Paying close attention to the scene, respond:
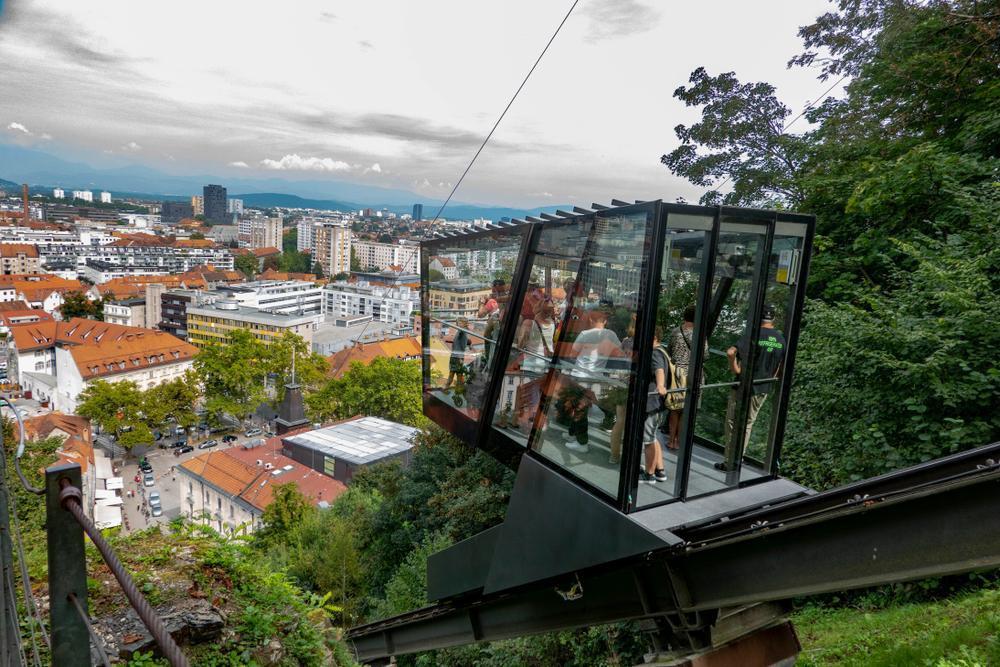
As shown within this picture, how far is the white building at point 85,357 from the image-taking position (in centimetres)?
5669

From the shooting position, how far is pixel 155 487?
43844 mm

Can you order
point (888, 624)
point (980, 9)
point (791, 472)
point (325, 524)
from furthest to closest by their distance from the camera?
point (325, 524), point (980, 9), point (791, 472), point (888, 624)

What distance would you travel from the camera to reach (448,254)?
7.18 m

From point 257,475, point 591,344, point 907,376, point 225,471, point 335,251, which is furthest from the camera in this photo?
point 335,251

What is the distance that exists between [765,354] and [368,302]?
11082cm

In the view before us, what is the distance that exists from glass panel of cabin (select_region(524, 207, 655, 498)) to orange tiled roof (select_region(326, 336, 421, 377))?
54.8m

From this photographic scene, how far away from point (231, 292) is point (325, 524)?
79409mm

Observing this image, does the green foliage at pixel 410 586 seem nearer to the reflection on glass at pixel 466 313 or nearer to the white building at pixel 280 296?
the reflection on glass at pixel 466 313

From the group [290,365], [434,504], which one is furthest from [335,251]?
[434,504]

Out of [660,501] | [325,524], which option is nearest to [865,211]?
[660,501]

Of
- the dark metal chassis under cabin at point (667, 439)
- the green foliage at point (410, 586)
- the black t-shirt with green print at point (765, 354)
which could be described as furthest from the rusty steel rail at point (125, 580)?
the green foliage at point (410, 586)

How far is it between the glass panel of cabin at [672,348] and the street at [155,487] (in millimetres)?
38313

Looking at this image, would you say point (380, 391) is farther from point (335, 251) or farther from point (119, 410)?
point (335, 251)

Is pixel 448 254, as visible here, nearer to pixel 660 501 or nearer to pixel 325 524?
pixel 660 501
